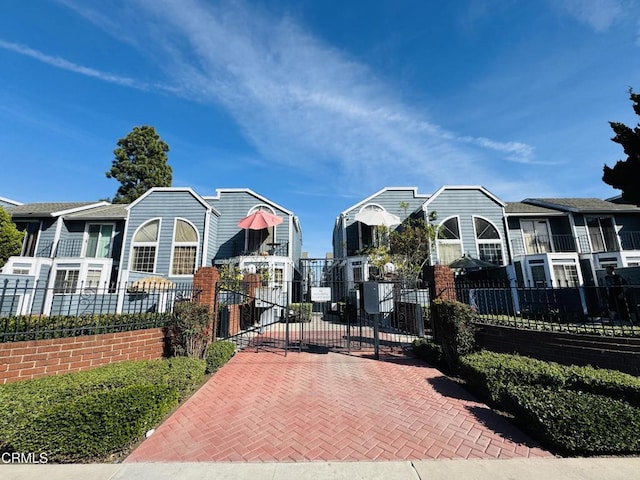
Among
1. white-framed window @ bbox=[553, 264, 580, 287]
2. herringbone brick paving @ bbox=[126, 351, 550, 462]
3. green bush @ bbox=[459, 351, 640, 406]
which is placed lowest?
herringbone brick paving @ bbox=[126, 351, 550, 462]

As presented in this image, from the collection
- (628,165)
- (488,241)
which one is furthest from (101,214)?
(628,165)

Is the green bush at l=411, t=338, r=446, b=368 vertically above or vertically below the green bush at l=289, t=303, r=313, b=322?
below

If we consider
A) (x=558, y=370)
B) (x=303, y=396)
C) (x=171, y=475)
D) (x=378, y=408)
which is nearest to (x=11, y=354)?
(x=171, y=475)

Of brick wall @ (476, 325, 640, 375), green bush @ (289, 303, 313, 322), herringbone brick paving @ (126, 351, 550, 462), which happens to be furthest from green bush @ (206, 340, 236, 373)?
brick wall @ (476, 325, 640, 375)

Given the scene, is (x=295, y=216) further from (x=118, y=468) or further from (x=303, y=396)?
(x=118, y=468)

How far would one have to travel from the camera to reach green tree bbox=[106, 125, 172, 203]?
26.9 metres

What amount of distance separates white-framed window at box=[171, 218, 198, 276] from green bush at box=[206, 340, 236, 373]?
32.6 ft

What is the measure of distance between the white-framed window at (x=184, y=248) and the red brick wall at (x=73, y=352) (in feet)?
33.4

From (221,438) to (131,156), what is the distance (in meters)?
32.1

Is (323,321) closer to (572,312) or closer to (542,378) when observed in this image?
(542,378)

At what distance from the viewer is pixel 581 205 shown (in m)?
17.5

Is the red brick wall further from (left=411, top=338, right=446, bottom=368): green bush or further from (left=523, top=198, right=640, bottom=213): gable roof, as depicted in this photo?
(left=523, top=198, right=640, bottom=213): gable roof

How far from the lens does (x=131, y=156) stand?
27.8 meters

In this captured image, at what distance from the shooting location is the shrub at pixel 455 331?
19.9 ft
